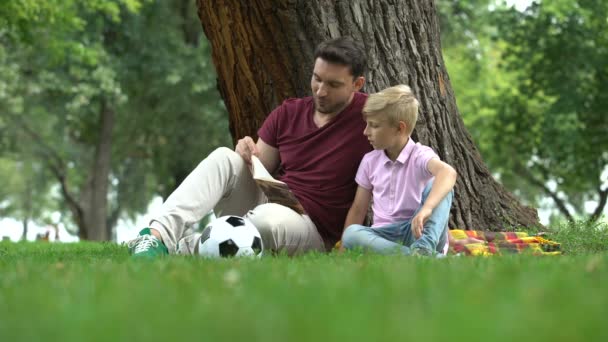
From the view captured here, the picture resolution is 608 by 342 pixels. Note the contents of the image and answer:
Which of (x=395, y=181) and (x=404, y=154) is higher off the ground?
(x=404, y=154)

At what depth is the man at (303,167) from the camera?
6.39 metres

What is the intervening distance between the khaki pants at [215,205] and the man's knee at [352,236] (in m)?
0.40

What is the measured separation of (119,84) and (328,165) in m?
15.9

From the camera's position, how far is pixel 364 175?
6609 mm

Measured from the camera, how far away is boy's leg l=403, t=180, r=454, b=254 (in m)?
5.86

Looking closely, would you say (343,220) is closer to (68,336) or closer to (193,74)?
(68,336)

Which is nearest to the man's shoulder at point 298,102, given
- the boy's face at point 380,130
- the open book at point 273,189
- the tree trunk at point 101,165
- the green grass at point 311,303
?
the open book at point 273,189

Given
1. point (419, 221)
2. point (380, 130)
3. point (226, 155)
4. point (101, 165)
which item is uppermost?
point (101, 165)

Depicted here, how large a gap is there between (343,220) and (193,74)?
16419 millimetres

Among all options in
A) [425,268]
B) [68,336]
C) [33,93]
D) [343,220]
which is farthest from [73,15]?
[68,336]

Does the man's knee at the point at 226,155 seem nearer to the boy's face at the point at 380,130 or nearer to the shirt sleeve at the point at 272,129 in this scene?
the shirt sleeve at the point at 272,129

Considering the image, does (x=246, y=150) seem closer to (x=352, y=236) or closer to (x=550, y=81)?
(x=352, y=236)

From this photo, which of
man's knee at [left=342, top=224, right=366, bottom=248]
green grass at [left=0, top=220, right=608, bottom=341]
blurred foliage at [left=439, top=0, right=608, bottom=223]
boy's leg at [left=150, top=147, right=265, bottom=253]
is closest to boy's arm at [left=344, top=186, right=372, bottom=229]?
man's knee at [left=342, top=224, right=366, bottom=248]

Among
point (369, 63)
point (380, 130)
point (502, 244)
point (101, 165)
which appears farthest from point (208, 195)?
point (101, 165)
